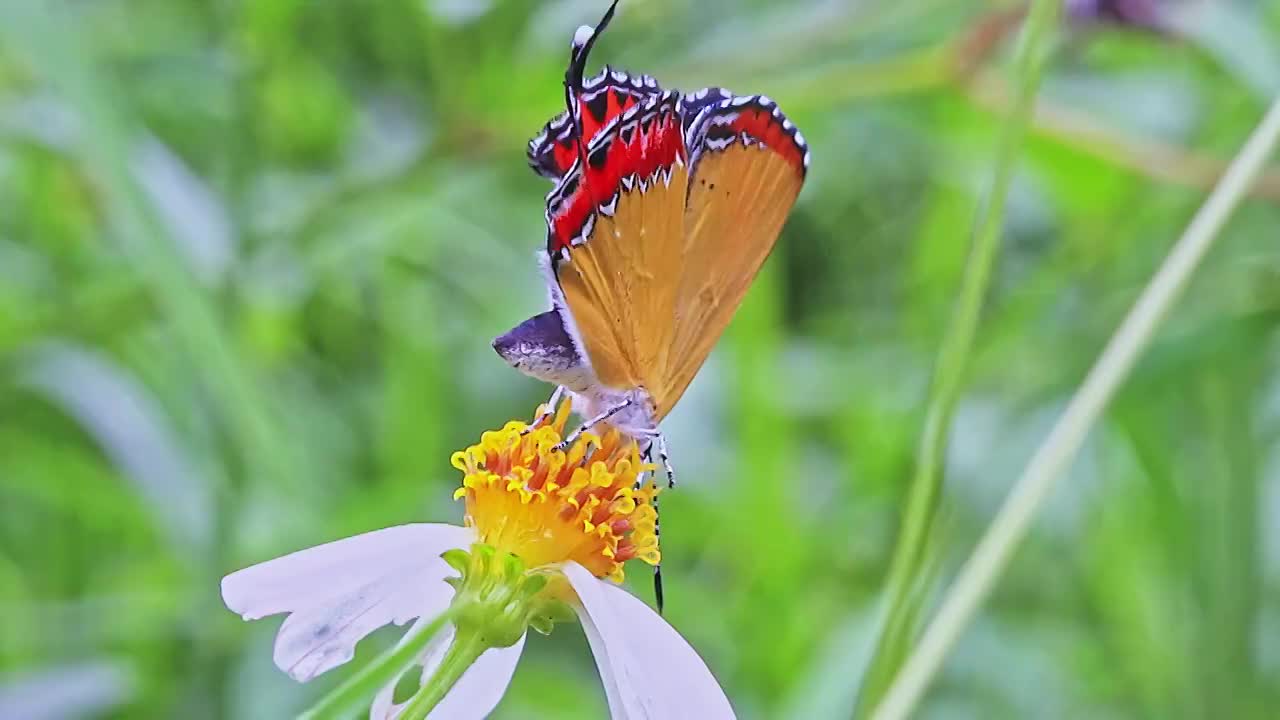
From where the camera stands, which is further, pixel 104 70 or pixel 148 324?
pixel 148 324

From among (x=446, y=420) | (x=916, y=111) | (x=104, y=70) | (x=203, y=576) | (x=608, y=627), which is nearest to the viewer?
(x=608, y=627)

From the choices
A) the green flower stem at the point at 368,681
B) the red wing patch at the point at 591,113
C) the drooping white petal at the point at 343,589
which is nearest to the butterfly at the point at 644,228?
the red wing patch at the point at 591,113

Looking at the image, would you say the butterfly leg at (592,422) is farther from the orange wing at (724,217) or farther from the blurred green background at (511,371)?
the blurred green background at (511,371)

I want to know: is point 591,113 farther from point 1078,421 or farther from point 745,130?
point 1078,421

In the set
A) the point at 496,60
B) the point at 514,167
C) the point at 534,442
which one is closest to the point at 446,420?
the point at 514,167

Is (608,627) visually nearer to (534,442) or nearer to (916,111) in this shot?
(534,442)

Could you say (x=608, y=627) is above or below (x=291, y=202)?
below

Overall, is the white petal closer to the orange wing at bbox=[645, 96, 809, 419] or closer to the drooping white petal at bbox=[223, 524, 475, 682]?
the drooping white petal at bbox=[223, 524, 475, 682]
